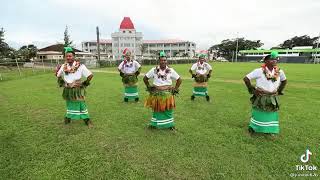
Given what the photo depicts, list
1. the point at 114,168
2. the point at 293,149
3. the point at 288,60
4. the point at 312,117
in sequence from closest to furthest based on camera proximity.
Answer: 1. the point at 114,168
2. the point at 293,149
3. the point at 312,117
4. the point at 288,60

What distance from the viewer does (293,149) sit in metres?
4.60

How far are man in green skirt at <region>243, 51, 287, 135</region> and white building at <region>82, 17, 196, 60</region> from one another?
72.5 metres

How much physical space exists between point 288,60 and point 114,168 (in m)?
80.1

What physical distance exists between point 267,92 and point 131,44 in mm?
81632

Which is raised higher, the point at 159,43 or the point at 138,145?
the point at 159,43

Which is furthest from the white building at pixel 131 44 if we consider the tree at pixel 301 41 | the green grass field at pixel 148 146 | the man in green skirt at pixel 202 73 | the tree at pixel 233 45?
the green grass field at pixel 148 146

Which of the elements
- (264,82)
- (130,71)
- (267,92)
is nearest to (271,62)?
(264,82)

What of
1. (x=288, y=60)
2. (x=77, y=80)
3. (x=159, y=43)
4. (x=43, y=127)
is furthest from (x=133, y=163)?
(x=159, y=43)

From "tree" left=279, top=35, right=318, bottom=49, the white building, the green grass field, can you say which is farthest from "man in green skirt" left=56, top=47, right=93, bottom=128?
"tree" left=279, top=35, right=318, bottom=49

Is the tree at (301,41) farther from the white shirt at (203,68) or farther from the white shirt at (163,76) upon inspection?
the white shirt at (163,76)

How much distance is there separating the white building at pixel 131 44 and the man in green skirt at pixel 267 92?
7246 centimetres

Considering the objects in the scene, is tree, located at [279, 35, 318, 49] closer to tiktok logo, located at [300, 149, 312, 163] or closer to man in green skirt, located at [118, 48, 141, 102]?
man in green skirt, located at [118, 48, 141, 102]

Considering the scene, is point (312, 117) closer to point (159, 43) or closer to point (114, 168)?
point (114, 168)

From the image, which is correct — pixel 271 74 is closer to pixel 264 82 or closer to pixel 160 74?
pixel 264 82
